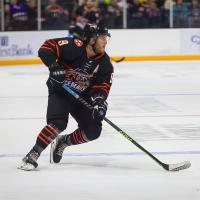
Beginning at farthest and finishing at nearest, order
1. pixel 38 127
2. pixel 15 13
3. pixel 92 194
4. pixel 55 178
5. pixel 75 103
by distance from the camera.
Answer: pixel 15 13 < pixel 38 127 < pixel 75 103 < pixel 55 178 < pixel 92 194

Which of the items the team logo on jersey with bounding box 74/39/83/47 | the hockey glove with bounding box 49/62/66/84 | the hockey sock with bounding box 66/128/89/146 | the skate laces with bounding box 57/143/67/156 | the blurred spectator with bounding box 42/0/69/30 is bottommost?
the skate laces with bounding box 57/143/67/156

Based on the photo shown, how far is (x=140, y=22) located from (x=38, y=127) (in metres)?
7.63

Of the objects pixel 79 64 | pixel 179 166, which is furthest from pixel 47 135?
pixel 179 166

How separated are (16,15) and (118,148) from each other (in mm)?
8434

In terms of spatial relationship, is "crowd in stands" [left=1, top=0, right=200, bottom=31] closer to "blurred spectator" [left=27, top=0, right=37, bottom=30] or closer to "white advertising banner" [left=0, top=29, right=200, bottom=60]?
"blurred spectator" [left=27, top=0, right=37, bottom=30]

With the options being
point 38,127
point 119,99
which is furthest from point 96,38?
point 119,99

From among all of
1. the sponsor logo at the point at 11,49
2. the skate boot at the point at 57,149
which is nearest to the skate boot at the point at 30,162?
the skate boot at the point at 57,149

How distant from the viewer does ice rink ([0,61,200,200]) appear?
472 cm

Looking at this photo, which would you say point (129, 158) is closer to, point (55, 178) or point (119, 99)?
point (55, 178)

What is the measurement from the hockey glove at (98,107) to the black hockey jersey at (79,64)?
52 millimetres

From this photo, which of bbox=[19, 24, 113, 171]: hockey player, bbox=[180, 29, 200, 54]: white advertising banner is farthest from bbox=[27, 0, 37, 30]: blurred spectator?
bbox=[19, 24, 113, 171]: hockey player

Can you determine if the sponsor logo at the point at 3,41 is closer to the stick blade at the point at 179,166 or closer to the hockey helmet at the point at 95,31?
the hockey helmet at the point at 95,31

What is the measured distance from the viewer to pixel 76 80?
5.39 meters

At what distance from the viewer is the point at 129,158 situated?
229 inches
